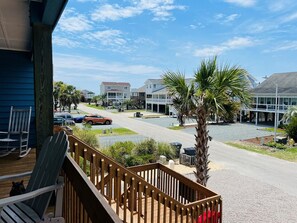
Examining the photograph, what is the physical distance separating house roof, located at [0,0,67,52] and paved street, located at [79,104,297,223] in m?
6.81

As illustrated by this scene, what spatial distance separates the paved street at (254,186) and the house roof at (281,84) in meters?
14.5

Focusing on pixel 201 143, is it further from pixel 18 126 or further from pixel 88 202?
pixel 88 202

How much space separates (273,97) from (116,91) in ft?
139

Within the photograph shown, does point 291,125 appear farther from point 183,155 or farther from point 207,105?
point 207,105

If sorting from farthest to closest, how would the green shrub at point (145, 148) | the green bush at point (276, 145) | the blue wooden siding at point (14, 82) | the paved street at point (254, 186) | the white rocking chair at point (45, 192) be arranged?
the green bush at point (276, 145)
the green shrub at point (145, 148)
the paved street at point (254, 186)
the blue wooden siding at point (14, 82)
the white rocking chair at point (45, 192)

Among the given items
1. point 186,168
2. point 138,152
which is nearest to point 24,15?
point 138,152

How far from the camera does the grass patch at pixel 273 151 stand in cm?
1427

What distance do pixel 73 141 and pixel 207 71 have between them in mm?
4416

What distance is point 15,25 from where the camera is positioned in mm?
3848

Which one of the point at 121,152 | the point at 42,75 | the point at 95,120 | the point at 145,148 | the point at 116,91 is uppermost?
the point at 116,91

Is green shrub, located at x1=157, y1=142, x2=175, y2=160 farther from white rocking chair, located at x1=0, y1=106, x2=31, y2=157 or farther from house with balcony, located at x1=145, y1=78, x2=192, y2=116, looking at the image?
house with balcony, located at x1=145, y1=78, x2=192, y2=116

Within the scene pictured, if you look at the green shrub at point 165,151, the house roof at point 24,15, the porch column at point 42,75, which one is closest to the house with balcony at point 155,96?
the green shrub at point 165,151

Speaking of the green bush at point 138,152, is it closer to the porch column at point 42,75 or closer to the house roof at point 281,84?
the porch column at point 42,75

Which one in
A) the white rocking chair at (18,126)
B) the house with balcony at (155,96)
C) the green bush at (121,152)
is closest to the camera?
the white rocking chair at (18,126)
